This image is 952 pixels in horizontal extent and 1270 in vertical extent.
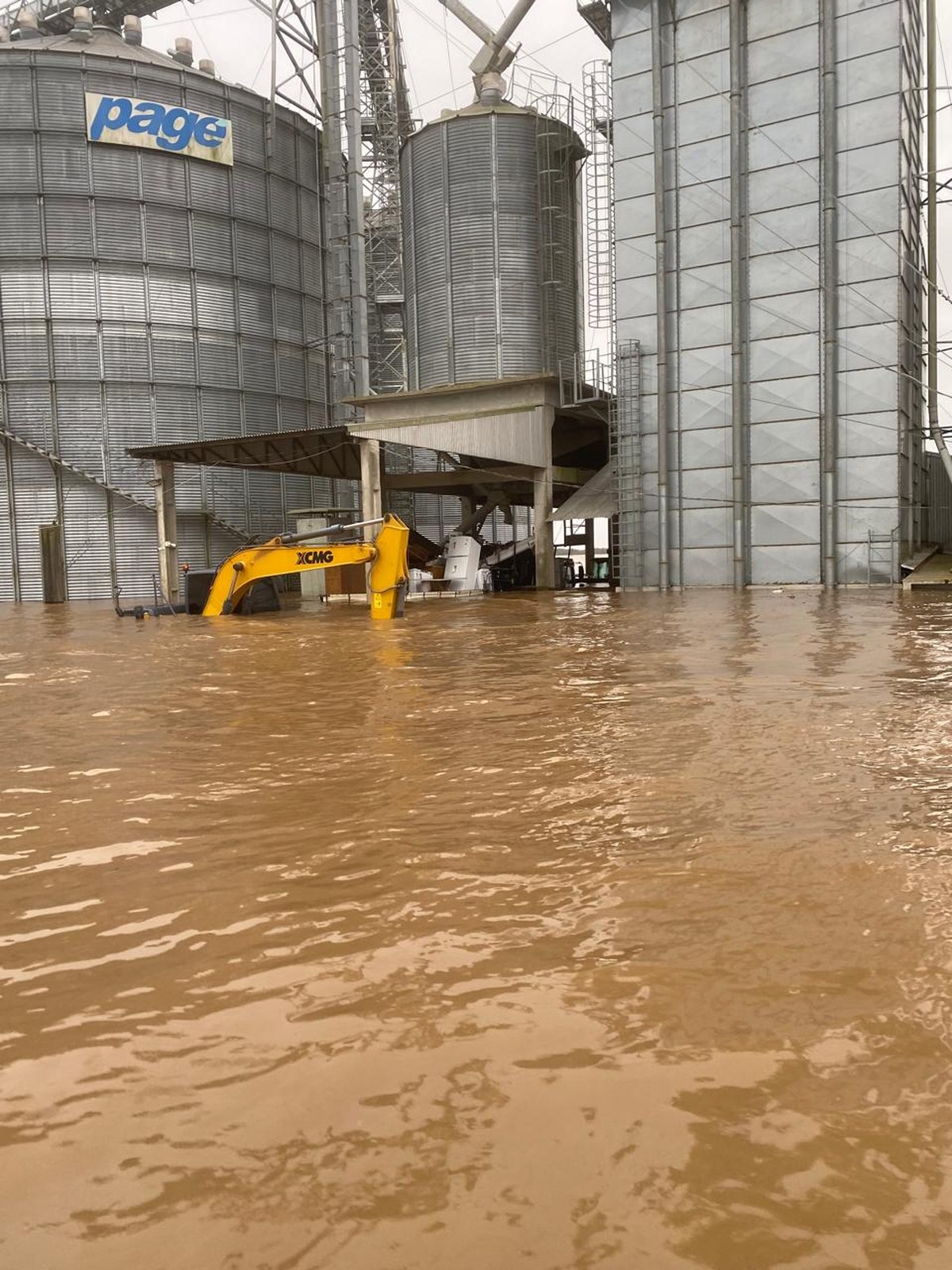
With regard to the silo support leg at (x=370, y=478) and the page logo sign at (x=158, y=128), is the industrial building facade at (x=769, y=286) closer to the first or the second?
the silo support leg at (x=370, y=478)

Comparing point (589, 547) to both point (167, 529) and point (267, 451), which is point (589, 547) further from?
point (167, 529)

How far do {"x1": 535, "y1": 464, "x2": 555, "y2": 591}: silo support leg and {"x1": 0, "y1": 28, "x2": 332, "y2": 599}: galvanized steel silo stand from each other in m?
14.4

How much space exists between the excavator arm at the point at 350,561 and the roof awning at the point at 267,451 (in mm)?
10311

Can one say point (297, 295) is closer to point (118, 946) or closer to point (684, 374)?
point (684, 374)

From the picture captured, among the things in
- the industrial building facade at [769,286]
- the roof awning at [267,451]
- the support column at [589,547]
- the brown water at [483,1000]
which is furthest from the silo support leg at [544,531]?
the brown water at [483,1000]

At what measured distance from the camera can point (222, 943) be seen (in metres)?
3.34

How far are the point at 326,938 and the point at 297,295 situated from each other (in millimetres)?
43336

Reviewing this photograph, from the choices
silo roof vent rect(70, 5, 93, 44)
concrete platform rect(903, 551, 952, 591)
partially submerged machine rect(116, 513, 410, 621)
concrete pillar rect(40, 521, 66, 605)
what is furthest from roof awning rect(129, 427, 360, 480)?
silo roof vent rect(70, 5, 93, 44)

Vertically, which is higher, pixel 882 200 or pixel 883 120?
pixel 883 120

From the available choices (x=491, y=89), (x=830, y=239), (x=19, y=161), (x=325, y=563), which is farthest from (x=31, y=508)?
(x=830, y=239)

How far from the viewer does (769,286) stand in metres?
28.7

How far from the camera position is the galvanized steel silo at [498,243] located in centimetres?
3512

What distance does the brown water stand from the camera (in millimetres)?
1938

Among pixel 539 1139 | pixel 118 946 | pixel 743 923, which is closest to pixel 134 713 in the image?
pixel 118 946
